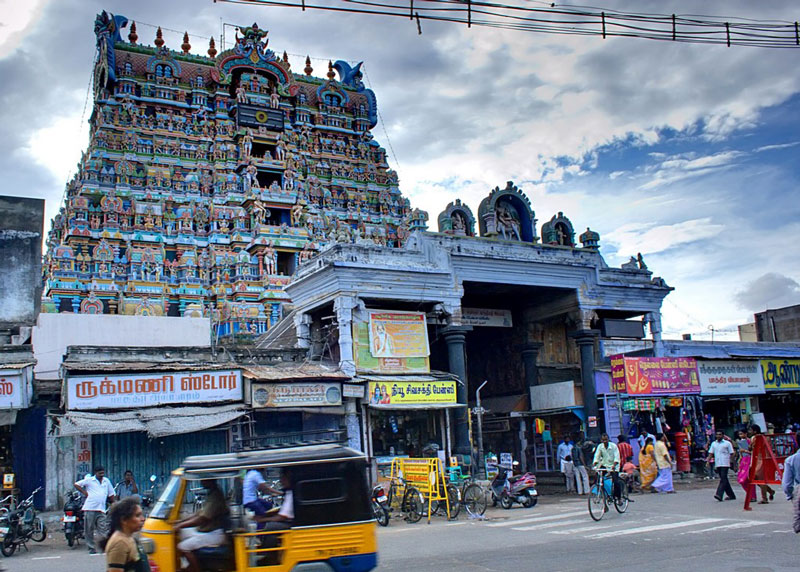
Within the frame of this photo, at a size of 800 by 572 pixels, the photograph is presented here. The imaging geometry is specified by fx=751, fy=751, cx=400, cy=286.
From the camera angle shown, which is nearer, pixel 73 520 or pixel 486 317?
pixel 73 520

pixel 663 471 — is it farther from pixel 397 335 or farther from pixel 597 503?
pixel 397 335

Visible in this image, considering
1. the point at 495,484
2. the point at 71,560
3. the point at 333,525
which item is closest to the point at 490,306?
the point at 495,484

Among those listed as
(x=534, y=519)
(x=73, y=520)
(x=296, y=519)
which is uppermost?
(x=296, y=519)

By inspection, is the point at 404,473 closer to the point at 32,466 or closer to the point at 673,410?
the point at 32,466

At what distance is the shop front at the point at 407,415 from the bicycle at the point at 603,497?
20.2ft

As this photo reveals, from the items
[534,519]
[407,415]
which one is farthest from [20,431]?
[534,519]

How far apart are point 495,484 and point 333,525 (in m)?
11.9

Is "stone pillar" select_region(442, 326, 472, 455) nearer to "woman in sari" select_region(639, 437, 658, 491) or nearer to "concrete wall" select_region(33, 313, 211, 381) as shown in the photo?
"woman in sari" select_region(639, 437, 658, 491)

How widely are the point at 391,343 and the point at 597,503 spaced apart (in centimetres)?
953

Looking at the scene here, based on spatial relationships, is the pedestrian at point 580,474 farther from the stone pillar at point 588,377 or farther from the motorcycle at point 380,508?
the motorcycle at point 380,508

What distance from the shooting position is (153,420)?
62.5 ft

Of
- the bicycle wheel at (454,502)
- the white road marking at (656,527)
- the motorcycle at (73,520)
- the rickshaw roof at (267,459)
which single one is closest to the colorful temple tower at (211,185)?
the motorcycle at (73,520)

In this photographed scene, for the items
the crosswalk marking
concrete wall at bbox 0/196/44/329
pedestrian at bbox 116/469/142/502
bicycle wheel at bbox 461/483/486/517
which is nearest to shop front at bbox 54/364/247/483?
pedestrian at bbox 116/469/142/502

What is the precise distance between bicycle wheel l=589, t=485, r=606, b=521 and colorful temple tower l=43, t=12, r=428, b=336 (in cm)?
2782
